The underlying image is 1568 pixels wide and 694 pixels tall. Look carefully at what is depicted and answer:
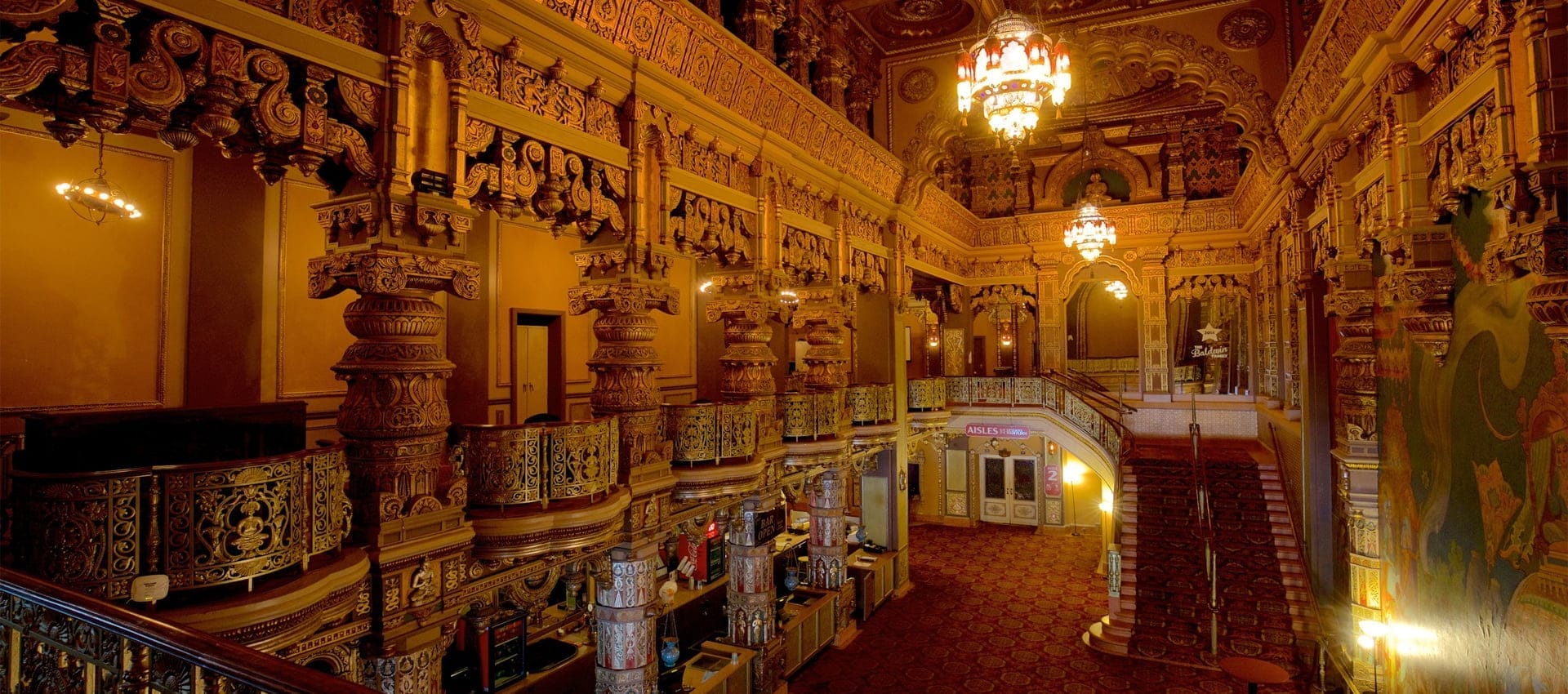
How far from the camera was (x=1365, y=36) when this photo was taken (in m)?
5.79

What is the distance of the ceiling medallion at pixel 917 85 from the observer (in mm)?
11914

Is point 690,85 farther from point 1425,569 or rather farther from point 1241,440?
point 1241,440

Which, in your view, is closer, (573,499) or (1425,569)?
(573,499)

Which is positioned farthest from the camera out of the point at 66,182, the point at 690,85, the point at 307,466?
the point at 690,85

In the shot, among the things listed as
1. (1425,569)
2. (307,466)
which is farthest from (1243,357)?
(307,466)

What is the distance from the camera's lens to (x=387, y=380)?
4188 millimetres

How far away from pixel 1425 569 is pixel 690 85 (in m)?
7.57

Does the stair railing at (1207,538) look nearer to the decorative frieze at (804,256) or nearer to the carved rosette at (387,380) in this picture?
the decorative frieze at (804,256)

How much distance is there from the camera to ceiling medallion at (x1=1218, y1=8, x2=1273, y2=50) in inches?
365

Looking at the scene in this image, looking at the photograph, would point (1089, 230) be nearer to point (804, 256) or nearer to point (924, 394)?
point (924, 394)

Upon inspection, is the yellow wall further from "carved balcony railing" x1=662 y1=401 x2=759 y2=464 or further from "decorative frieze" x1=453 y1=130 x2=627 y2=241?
"carved balcony railing" x1=662 y1=401 x2=759 y2=464

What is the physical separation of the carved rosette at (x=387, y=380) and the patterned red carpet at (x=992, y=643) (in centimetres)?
667

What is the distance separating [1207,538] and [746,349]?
750 centimetres

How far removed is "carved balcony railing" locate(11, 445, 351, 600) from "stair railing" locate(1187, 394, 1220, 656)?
10.4 metres
